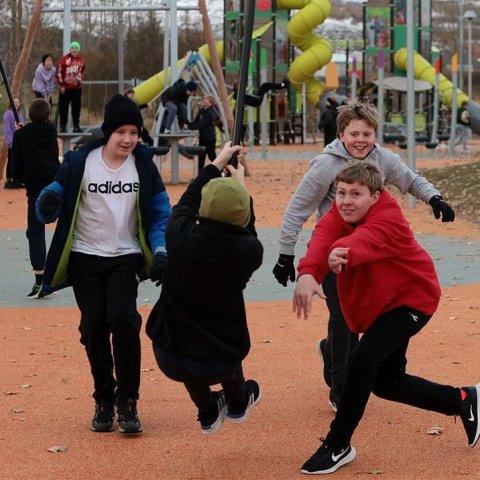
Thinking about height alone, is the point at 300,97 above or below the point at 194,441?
above

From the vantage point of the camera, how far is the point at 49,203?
→ 6234mm

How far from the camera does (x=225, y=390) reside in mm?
5844

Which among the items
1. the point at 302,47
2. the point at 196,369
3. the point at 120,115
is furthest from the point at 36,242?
the point at 302,47

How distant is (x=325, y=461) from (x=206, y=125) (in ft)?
68.2

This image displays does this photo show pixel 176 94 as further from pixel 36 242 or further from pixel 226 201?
pixel 226 201

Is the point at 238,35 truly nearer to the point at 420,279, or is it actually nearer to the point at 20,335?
the point at 20,335

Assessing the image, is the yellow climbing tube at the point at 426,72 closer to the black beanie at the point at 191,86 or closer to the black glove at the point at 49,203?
the black beanie at the point at 191,86

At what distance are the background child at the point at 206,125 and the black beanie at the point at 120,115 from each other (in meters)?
19.0

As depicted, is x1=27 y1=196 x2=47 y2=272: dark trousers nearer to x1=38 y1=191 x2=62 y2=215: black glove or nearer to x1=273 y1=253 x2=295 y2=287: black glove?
x1=38 y1=191 x2=62 y2=215: black glove

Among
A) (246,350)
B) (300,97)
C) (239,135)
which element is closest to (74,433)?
(246,350)

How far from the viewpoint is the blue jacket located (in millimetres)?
6336

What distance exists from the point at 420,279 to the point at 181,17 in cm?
8679

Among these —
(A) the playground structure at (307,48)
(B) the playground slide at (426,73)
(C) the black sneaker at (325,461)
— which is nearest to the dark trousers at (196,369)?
(C) the black sneaker at (325,461)

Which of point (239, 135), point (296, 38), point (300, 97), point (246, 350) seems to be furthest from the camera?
point (300, 97)
